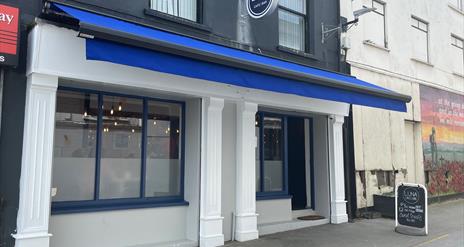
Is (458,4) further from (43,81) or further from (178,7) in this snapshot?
(43,81)

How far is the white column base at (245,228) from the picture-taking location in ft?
27.7

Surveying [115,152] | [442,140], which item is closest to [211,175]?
[115,152]

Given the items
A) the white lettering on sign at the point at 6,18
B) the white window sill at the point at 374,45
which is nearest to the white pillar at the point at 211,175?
the white lettering on sign at the point at 6,18

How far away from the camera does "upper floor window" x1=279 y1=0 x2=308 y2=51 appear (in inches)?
405

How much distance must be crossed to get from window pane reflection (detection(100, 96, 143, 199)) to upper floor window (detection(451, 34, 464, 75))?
13.6 m

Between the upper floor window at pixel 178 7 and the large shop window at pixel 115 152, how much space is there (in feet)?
5.39

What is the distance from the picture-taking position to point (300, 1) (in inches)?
428

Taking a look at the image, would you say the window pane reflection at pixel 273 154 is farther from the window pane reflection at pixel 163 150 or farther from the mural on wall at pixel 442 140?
the mural on wall at pixel 442 140

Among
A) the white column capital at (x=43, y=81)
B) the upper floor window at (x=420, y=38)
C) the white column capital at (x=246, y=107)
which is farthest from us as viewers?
the upper floor window at (x=420, y=38)

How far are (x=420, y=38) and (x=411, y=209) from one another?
7790 mm

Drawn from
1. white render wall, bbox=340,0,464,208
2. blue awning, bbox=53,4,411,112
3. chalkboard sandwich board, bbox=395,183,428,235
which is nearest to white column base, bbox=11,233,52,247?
blue awning, bbox=53,4,411,112

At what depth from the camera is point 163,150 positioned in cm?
830

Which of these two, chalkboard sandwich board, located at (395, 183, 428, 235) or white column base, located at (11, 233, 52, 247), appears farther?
chalkboard sandwich board, located at (395, 183, 428, 235)

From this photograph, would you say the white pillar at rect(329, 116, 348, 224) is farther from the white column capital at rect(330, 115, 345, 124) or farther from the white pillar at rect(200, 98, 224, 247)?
the white pillar at rect(200, 98, 224, 247)
